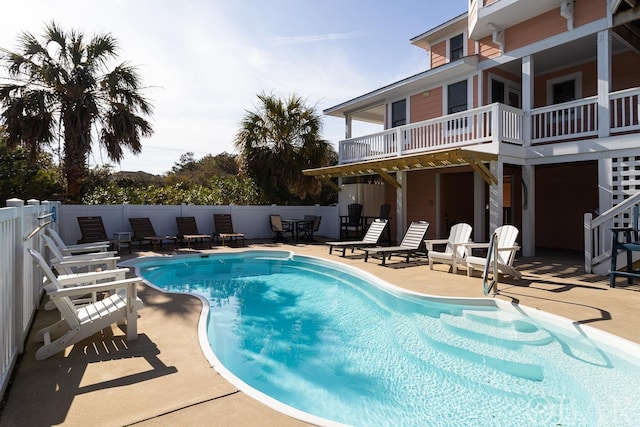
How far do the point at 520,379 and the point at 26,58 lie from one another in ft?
49.2

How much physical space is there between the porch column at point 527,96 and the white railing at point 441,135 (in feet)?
0.50

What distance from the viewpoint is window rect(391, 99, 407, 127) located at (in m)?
14.4

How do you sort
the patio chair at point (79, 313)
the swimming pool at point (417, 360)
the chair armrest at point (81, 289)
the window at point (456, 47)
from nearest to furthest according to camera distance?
1. the swimming pool at point (417, 360)
2. the chair armrest at point (81, 289)
3. the patio chair at point (79, 313)
4. the window at point (456, 47)

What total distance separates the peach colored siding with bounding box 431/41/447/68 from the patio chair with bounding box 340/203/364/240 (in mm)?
6259

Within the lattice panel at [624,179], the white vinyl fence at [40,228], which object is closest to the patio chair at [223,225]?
the white vinyl fence at [40,228]

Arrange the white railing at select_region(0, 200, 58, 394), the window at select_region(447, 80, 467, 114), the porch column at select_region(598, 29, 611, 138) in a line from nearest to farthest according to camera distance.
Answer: the white railing at select_region(0, 200, 58, 394) → the porch column at select_region(598, 29, 611, 138) → the window at select_region(447, 80, 467, 114)

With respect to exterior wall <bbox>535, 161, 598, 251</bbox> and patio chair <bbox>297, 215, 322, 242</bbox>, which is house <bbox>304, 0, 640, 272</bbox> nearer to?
exterior wall <bbox>535, 161, 598, 251</bbox>

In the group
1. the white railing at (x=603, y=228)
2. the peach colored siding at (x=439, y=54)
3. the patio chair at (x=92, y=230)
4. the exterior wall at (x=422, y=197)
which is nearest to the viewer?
the white railing at (x=603, y=228)

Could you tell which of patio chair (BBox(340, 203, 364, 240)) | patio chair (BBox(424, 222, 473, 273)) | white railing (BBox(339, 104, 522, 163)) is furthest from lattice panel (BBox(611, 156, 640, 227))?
patio chair (BBox(340, 203, 364, 240))

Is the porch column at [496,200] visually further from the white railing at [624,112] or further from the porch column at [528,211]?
the white railing at [624,112]

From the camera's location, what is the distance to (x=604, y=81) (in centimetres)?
865

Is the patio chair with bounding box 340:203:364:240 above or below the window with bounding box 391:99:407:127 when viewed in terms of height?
below

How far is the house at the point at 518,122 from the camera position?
28.5 ft

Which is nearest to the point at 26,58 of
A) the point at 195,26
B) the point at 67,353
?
the point at 195,26
